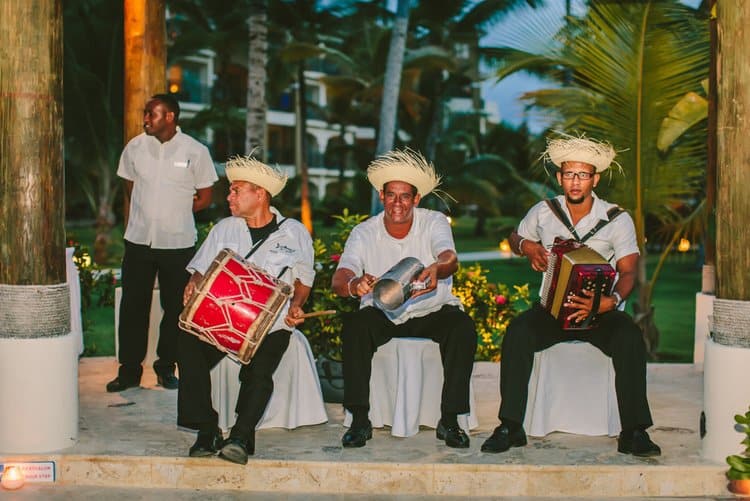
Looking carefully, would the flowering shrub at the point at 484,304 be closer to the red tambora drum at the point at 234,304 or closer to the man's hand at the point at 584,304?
the man's hand at the point at 584,304

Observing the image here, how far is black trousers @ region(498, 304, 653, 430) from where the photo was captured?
5.54 meters

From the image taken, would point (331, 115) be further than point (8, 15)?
Yes

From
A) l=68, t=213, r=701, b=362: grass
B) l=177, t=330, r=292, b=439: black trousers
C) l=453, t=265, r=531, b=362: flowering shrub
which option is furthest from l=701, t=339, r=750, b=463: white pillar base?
l=68, t=213, r=701, b=362: grass

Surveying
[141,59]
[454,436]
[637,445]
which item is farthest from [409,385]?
[141,59]

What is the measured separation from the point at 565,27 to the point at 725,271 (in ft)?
Answer: 15.7

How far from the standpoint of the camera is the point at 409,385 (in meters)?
5.93

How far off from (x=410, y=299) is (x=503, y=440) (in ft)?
3.11

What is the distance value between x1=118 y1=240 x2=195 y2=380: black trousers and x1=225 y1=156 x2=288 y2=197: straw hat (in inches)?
50.6

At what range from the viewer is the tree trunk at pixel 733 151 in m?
5.14

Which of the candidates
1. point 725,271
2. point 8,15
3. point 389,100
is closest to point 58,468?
point 8,15

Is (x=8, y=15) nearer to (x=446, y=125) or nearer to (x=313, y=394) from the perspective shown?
(x=313, y=394)

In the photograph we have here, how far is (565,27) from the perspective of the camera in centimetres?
960

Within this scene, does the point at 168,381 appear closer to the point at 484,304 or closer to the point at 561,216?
the point at 484,304

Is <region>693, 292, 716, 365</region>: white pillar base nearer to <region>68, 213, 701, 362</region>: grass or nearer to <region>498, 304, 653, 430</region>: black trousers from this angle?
<region>498, 304, 653, 430</region>: black trousers
